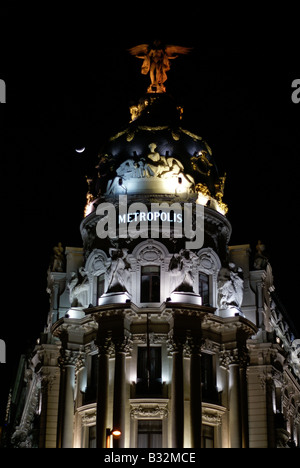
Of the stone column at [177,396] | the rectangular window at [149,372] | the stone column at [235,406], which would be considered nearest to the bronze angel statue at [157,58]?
the rectangular window at [149,372]

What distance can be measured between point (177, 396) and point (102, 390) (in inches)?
177

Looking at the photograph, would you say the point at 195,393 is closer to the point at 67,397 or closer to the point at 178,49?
the point at 67,397

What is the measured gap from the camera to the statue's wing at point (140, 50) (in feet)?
236

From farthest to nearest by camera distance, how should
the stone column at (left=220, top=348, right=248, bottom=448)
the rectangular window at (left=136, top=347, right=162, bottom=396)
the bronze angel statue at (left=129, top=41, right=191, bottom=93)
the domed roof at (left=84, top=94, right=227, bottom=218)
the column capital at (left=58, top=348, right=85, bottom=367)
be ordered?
the bronze angel statue at (left=129, top=41, right=191, bottom=93) → the domed roof at (left=84, top=94, right=227, bottom=218) → the column capital at (left=58, top=348, right=85, bottom=367) → the stone column at (left=220, top=348, right=248, bottom=448) → the rectangular window at (left=136, top=347, right=162, bottom=396)

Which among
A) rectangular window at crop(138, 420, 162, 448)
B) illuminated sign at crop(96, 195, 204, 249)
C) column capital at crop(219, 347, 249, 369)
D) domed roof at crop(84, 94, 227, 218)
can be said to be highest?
domed roof at crop(84, 94, 227, 218)

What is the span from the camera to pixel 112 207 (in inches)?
2552

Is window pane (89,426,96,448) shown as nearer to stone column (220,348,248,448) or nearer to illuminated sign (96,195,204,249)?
stone column (220,348,248,448)

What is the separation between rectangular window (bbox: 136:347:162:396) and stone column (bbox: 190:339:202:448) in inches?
84.2

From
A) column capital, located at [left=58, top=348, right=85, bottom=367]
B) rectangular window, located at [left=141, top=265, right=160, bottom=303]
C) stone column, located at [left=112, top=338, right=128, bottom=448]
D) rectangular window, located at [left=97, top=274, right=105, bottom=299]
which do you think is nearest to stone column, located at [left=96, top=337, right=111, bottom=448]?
stone column, located at [left=112, top=338, right=128, bottom=448]

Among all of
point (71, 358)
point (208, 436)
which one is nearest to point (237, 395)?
point (208, 436)

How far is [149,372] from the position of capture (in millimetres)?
59281

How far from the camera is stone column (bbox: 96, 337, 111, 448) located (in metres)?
57.5

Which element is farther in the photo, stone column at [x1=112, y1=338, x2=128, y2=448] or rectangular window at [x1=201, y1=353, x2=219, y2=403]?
rectangular window at [x1=201, y1=353, x2=219, y2=403]

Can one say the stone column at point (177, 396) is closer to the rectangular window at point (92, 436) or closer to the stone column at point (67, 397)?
the rectangular window at point (92, 436)
